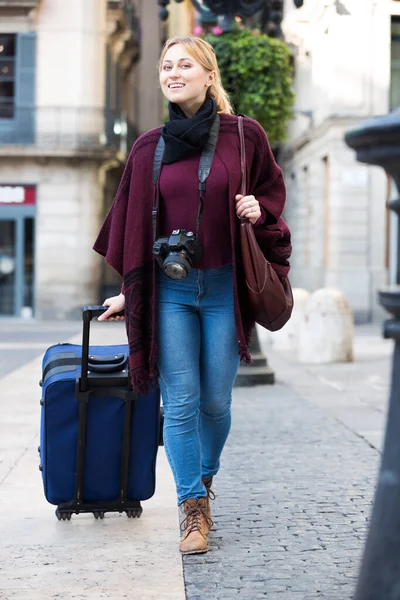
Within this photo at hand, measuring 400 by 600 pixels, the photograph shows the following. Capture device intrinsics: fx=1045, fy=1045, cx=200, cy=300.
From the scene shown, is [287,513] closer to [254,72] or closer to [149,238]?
[149,238]

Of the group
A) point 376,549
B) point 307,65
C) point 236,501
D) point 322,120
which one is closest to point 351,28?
point 322,120

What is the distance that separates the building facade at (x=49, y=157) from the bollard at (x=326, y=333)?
13585 millimetres

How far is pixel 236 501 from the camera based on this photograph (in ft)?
15.6

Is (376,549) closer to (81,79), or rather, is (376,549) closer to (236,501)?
(236,501)

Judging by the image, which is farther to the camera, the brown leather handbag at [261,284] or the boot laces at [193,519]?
the boot laces at [193,519]

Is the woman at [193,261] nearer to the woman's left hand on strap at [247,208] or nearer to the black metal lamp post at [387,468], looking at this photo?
the woman's left hand on strap at [247,208]

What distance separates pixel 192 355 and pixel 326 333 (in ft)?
28.1

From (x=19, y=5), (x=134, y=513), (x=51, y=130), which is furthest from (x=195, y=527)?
(x=19, y=5)

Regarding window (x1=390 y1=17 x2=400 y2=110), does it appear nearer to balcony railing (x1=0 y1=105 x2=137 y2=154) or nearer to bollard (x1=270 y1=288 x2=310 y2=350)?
balcony railing (x1=0 y1=105 x2=137 y2=154)

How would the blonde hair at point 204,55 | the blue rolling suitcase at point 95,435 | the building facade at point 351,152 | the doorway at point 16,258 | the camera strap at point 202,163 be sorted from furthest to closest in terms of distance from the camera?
the doorway at point 16,258
the building facade at point 351,152
the blue rolling suitcase at point 95,435
the blonde hair at point 204,55
the camera strap at point 202,163

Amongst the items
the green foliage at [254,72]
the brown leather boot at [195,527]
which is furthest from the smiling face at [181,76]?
the green foliage at [254,72]

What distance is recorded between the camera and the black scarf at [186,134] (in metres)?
3.88

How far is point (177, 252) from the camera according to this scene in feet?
12.4

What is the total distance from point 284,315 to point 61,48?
75.2ft
